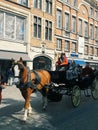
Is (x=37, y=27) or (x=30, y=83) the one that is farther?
(x=37, y=27)

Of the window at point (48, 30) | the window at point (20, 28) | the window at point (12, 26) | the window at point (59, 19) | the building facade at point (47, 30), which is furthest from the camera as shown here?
the window at point (59, 19)

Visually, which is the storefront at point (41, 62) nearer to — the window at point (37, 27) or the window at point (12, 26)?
the window at point (37, 27)

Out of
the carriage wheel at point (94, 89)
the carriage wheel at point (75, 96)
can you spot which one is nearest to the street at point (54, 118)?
the carriage wheel at point (75, 96)

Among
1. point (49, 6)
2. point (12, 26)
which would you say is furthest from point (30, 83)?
point (49, 6)

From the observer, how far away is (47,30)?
36781 millimetres

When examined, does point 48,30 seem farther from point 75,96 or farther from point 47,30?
point 75,96

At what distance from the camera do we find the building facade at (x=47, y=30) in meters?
30.4

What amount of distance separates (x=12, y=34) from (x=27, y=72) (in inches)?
790

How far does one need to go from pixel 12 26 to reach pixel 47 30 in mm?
6678

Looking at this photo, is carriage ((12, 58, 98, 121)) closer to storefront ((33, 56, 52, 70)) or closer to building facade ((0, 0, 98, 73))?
building facade ((0, 0, 98, 73))

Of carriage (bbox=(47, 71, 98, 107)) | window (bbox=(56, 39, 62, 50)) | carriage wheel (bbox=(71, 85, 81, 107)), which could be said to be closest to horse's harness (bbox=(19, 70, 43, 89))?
carriage (bbox=(47, 71, 98, 107))

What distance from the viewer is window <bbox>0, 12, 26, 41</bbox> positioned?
2958 cm

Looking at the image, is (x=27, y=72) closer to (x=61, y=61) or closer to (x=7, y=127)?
(x=7, y=127)

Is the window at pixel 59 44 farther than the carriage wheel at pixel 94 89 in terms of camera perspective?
Yes
